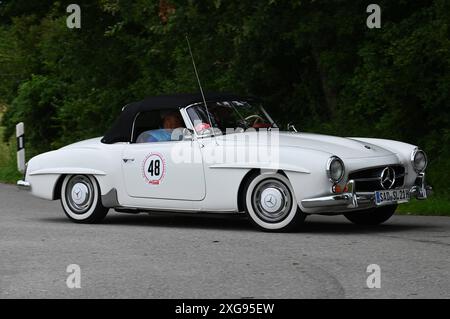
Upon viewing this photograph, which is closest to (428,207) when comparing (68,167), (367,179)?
(367,179)

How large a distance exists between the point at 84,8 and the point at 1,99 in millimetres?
5350

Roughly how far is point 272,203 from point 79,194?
2719 mm

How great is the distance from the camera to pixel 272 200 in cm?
1095

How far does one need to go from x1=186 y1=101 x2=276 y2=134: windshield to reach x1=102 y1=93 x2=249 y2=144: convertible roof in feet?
0.26

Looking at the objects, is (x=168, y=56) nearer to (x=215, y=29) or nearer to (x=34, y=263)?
(x=215, y=29)

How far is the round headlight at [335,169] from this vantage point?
34.7 feet

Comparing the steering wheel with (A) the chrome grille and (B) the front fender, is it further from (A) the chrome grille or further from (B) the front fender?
(A) the chrome grille

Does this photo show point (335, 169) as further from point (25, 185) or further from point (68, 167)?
point (25, 185)

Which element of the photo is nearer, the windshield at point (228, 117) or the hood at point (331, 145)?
the hood at point (331, 145)

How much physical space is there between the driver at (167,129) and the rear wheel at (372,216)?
7.08 feet

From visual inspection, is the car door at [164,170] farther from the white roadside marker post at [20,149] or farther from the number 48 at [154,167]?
the white roadside marker post at [20,149]

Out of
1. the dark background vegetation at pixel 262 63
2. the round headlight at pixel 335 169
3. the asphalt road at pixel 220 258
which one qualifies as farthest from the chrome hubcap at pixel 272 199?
the dark background vegetation at pixel 262 63

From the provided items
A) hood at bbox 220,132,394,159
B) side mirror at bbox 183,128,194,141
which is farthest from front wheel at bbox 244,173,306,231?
side mirror at bbox 183,128,194,141
